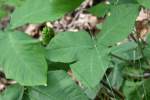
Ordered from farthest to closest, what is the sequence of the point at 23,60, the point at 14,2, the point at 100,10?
1. the point at 100,10
2. the point at 14,2
3. the point at 23,60

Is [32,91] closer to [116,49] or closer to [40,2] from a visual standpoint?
[40,2]

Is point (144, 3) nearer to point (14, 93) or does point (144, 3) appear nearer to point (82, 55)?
point (82, 55)

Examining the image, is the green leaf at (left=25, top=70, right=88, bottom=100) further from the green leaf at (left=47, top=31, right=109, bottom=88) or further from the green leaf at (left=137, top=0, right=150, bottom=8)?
the green leaf at (left=137, top=0, right=150, bottom=8)

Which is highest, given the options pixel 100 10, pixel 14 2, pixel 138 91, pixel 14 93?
pixel 14 2

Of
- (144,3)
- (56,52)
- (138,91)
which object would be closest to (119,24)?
(144,3)

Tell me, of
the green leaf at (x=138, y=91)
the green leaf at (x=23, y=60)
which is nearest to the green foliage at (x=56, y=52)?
the green leaf at (x=23, y=60)

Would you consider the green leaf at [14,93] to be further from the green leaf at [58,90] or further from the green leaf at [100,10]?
the green leaf at [100,10]

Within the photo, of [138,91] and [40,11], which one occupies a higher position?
[40,11]

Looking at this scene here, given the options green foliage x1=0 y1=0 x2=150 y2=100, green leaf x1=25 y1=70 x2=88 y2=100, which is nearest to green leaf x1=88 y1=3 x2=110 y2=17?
green foliage x1=0 y1=0 x2=150 y2=100
